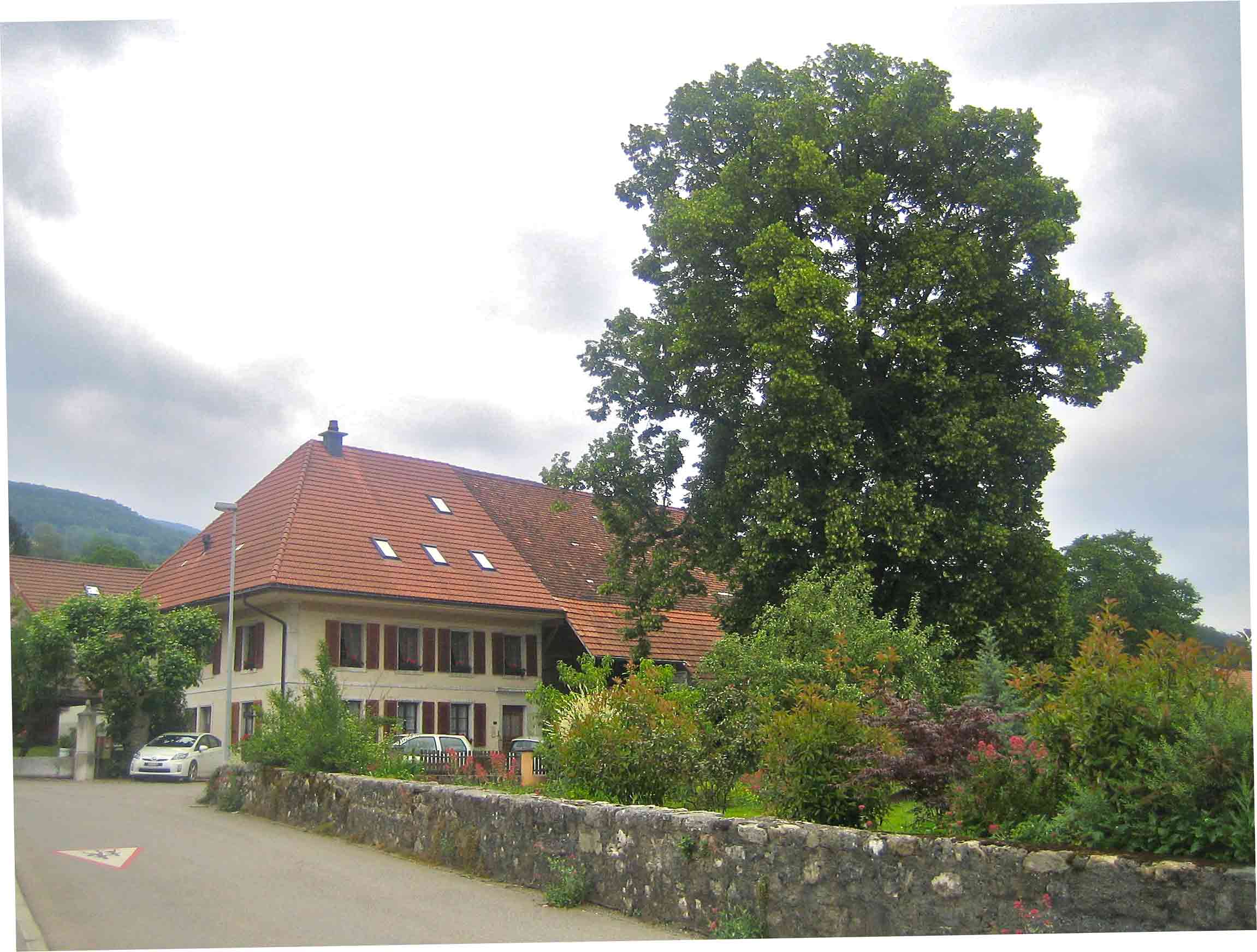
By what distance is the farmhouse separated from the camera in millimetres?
33375

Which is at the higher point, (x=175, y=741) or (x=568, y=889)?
(x=175, y=741)

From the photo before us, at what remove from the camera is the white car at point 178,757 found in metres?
31.3

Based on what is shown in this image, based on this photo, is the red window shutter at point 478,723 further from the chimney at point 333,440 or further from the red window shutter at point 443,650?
the chimney at point 333,440

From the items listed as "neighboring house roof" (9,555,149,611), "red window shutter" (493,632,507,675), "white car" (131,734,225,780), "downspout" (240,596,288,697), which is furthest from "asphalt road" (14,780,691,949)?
"neighboring house roof" (9,555,149,611)

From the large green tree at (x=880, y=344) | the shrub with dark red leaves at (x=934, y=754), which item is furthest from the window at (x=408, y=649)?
the shrub with dark red leaves at (x=934, y=754)

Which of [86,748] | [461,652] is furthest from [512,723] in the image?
[86,748]

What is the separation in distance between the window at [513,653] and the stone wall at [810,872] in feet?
73.7

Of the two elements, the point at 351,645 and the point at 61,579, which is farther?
the point at 61,579

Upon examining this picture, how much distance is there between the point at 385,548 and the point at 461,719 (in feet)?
19.1

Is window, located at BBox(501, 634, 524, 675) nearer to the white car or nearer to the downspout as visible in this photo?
the downspout

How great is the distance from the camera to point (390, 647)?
34.6 m

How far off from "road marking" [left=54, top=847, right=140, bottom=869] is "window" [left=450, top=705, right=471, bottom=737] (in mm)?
19591

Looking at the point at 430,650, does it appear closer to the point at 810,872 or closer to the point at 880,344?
the point at 880,344

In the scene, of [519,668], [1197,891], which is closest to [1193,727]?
[1197,891]
